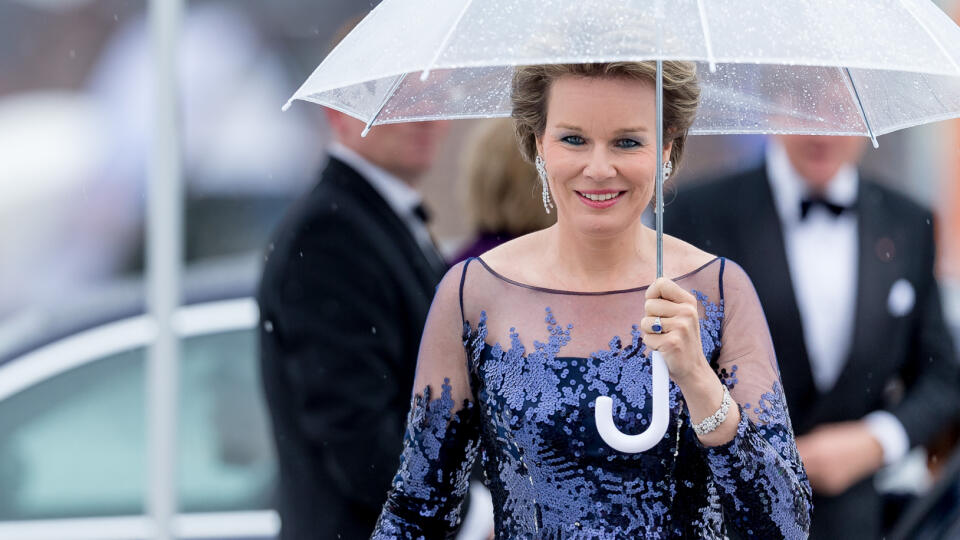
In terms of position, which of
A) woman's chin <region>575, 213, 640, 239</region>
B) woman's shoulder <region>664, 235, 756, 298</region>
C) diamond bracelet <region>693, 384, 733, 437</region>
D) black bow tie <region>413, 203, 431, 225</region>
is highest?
black bow tie <region>413, 203, 431, 225</region>

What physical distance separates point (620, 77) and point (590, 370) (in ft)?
1.73

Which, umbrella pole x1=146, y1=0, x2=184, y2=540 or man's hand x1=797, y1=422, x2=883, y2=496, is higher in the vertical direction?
umbrella pole x1=146, y1=0, x2=184, y2=540

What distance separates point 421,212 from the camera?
3668 millimetres

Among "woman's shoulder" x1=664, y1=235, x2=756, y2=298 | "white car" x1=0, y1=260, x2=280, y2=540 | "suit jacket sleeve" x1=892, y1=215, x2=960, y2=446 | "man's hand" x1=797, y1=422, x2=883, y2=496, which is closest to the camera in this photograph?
"woman's shoulder" x1=664, y1=235, x2=756, y2=298

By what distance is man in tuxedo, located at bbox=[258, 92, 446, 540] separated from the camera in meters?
3.39

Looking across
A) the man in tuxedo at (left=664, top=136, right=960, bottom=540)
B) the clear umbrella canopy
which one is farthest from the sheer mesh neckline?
the man in tuxedo at (left=664, top=136, right=960, bottom=540)

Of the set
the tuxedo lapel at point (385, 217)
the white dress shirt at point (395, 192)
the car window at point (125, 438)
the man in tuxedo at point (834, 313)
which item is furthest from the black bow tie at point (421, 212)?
the car window at point (125, 438)

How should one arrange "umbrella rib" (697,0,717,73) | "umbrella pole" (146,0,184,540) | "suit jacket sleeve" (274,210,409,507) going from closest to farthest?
"umbrella rib" (697,0,717,73) → "suit jacket sleeve" (274,210,409,507) → "umbrella pole" (146,0,184,540)

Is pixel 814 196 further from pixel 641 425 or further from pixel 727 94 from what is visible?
pixel 641 425

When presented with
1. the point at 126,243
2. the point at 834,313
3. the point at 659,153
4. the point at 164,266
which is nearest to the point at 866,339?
the point at 834,313

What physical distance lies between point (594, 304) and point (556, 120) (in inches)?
13.9

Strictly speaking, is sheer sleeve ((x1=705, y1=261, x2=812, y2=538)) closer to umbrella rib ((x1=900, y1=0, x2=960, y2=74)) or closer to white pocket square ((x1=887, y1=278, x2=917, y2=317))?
umbrella rib ((x1=900, y1=0, x2=960, y2=74))

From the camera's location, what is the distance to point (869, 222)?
3613mm

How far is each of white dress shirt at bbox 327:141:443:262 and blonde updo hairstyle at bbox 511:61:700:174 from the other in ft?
4.21
